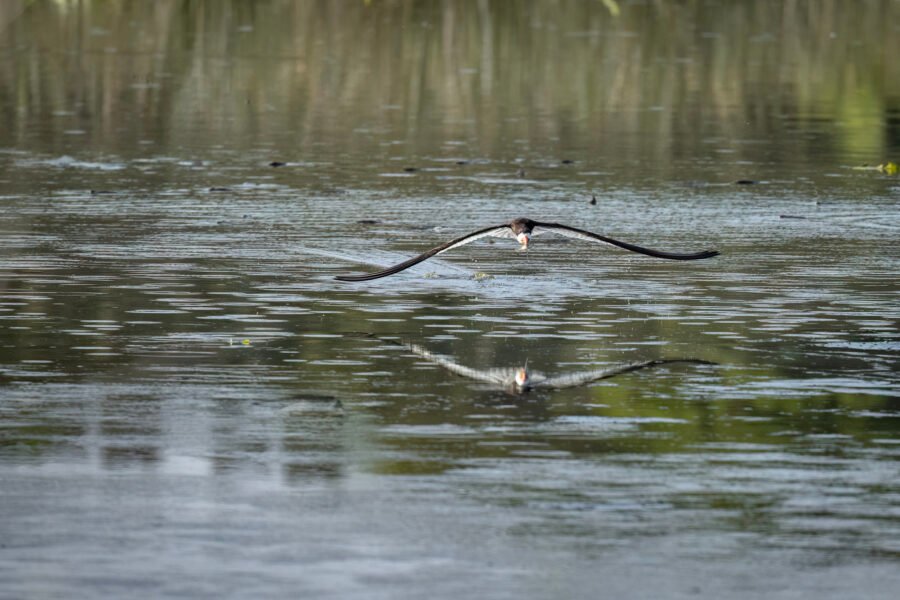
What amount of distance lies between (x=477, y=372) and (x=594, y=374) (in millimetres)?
718

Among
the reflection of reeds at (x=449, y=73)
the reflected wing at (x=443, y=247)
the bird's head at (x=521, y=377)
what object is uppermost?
the reflection of reeds at (x=449, y=73)

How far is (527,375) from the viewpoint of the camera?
1347 cm

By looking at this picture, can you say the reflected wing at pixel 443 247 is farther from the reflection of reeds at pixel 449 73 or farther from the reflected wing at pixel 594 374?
the reflection of reeds at pixel 449 73

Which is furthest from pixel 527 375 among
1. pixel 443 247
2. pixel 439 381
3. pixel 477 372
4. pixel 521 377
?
pixel 443 247

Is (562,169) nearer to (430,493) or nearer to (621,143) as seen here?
(621,143)

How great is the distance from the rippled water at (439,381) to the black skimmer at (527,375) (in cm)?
11

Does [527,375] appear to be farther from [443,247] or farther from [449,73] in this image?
[449,73]

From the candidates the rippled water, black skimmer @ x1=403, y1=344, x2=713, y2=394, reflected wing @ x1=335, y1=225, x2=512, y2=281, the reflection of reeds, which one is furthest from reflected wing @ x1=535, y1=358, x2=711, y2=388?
the reflection of reeds

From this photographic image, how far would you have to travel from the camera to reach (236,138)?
29375 millimetres

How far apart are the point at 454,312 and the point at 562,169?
407 inches

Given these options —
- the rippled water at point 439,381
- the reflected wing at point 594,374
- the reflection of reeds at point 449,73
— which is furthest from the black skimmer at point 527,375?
the reflection of reeds at point 449,73

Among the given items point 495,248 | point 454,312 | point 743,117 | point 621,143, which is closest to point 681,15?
point 743,117

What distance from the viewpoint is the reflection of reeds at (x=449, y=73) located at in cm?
3120

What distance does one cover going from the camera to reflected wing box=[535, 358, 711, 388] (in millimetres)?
13172
